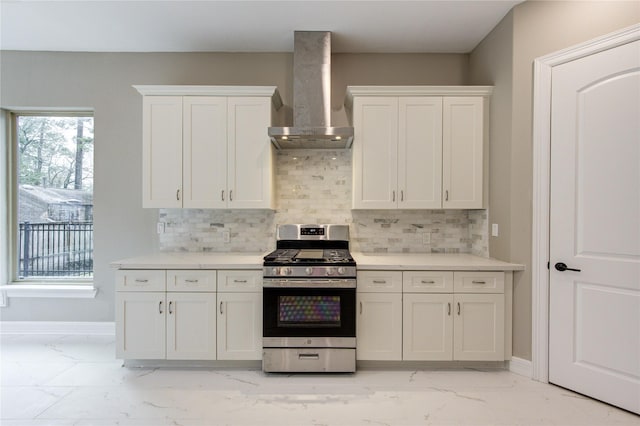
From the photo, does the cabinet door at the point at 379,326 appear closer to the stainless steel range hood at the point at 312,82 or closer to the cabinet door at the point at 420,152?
the cabinet door at the point at 420,152

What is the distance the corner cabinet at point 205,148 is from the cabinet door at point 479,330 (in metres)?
1.83

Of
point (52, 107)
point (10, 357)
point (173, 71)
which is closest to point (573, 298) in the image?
point (173, 71)

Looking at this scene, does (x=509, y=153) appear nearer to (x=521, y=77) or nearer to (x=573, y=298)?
(x=521, y=77)

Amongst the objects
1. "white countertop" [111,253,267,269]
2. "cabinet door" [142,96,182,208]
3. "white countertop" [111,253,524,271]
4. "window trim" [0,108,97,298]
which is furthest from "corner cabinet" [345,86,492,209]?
"window trim" [0,108,97,298]

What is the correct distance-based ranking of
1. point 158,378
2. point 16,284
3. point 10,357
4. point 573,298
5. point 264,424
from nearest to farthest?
point 264,424, point 573,298, point 158,378, point 10,357, point 16,284

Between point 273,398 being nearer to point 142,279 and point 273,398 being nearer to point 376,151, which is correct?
point 142,279

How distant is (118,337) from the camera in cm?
255

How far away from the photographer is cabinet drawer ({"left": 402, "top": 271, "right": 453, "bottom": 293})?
2.54 m

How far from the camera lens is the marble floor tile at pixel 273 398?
1986 millimetres

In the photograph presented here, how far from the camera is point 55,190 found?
339 centimetres

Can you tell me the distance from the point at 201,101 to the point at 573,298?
3.27m

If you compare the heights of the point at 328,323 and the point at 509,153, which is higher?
the point at 509,153

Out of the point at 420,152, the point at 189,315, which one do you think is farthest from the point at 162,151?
the point at 420,152

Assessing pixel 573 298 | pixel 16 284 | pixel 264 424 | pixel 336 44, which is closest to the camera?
pixel 264 424
